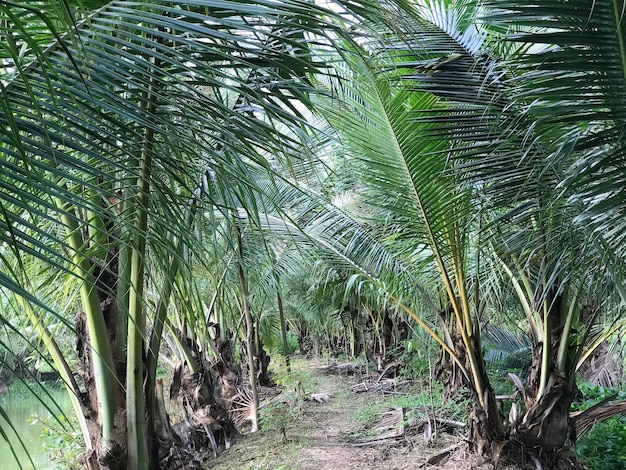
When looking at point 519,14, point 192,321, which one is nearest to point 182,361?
point 192,321

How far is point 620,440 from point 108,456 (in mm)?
3855

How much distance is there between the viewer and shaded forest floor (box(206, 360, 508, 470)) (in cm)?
425

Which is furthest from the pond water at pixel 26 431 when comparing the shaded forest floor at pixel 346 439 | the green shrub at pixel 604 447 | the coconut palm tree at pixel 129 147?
the green shrub at pixel 604 447

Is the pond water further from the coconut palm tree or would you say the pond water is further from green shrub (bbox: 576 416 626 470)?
green shrub (bbox: 576 416 626 470)

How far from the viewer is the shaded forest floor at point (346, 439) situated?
14.0 feet

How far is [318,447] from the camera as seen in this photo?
4.92 meters

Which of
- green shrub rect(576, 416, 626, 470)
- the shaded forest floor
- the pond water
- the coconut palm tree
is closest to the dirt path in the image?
the shaded forest floor

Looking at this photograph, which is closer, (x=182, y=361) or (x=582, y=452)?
(x=582, y=452)

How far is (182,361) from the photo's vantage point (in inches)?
212

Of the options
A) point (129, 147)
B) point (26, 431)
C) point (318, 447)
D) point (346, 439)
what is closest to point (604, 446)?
point (346, 439)

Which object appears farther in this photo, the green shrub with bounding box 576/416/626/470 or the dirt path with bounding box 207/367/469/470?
the dirt path with bounding box 207/367/469/470

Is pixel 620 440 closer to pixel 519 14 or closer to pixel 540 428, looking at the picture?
pixel 540 428

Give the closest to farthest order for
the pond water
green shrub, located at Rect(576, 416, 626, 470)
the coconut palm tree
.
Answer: the coconut palm tree → green shrub, located at Rect(576, 416, 626, 470) → the pond water

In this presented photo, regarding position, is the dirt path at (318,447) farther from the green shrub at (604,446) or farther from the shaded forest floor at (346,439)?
the green shrub at (604,446)
